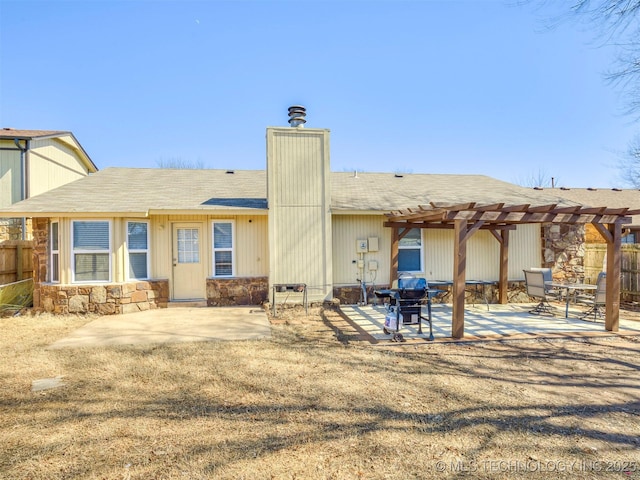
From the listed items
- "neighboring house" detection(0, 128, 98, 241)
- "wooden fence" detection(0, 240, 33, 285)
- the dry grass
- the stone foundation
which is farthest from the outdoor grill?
"neighboring house" detection(0, 128, 98, 241)

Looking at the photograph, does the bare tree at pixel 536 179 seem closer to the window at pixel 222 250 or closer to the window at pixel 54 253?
the window at pixel 222 250

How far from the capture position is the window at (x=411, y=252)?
9.40 m

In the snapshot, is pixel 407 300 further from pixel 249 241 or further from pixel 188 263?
pixel 188 263

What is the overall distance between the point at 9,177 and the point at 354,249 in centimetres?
1168

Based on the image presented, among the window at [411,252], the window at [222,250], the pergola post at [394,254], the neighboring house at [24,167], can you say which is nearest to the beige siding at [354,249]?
the pergola post at [394,254]

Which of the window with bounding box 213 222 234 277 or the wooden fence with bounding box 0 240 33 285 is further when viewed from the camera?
the wooden fence with bounding box 0 240 33 285

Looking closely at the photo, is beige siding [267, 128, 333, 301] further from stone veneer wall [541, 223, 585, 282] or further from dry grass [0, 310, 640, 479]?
stone veneer wall [541, 223, 585, 282]

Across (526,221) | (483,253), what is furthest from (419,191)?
(526,221)

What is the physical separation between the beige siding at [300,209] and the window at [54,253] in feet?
16.2

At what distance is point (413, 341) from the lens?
5727 mm

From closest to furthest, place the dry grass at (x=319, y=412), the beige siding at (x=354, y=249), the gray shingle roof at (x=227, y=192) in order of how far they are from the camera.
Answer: the dry grass at (x=319, y=412) → the gray shingle roof at (x=227, y=192) → the beige siding at (x=354, y=249)

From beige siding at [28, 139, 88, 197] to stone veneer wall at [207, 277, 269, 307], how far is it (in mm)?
8208

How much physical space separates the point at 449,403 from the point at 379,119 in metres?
14.9

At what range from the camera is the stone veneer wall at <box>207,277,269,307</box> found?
28.5 ft
